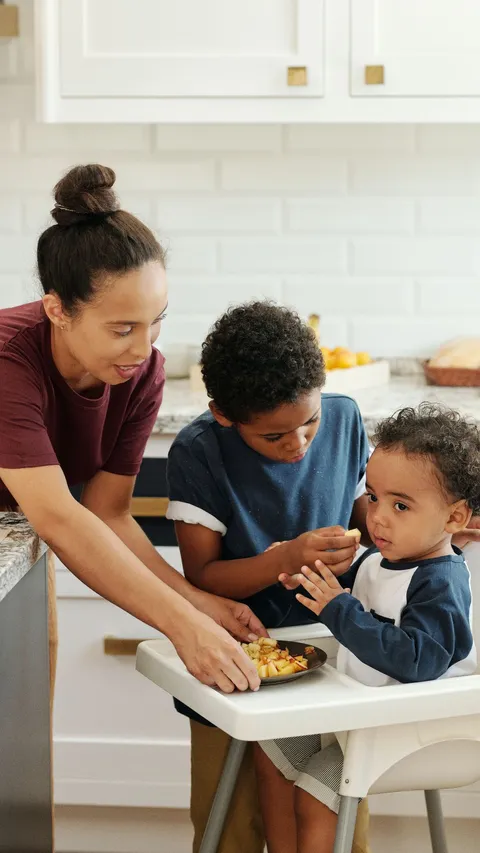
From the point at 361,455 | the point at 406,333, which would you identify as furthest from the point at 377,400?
the point at 361,455

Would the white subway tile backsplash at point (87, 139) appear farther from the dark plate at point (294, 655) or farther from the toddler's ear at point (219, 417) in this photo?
the dark plate at point (294, 655)

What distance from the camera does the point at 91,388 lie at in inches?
61.3

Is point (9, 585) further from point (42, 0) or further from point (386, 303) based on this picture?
point (386, 303)

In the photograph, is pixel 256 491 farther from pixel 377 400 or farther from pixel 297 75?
pixel 297 75

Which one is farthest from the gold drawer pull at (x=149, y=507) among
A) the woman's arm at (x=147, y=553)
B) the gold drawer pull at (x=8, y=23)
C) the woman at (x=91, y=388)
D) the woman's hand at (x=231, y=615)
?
the gold drawer pull at (x=8, y=23)

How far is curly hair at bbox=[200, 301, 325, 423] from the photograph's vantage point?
1416 millimetres

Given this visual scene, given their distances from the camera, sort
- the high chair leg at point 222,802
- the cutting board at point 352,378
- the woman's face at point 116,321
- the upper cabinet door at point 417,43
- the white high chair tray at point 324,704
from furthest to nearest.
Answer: the cutting board at point 352,378
the upper cabinet door at point 417,43
the high chair leg at point 222,802
the woman's face at point 116,321
the white high chair tray at point 324,704

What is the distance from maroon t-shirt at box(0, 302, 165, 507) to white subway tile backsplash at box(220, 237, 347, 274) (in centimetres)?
127

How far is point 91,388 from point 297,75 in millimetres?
1175

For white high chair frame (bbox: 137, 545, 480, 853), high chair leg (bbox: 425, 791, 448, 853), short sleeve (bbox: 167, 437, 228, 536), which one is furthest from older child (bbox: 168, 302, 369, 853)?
white high chair frame (bbox: 137, 545, 480, 853)

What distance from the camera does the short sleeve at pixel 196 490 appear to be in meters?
1.53

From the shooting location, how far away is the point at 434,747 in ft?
4.21

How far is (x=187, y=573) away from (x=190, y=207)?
1.53 m

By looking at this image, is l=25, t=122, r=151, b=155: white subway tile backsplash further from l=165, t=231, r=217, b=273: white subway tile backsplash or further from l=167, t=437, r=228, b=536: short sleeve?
l=167, t=437, r=228, b=536: short sleeve
